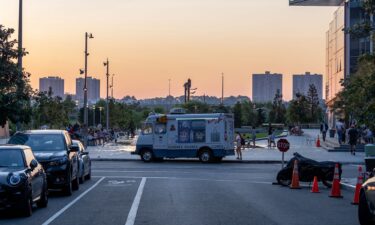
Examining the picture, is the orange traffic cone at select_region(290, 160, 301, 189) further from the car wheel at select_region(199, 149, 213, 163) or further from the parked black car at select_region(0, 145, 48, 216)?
the car wheel at select_region(199, 149, 213, 163)

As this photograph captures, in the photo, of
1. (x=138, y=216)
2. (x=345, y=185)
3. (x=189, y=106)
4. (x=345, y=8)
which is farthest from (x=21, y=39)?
(x=189, y=106)

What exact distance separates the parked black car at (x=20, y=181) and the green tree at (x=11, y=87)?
853 cm

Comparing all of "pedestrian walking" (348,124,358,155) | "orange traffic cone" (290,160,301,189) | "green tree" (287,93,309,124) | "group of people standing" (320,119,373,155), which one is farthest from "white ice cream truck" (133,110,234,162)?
"green tree" (287,93,309,124)

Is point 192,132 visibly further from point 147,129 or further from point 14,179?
point 14,179

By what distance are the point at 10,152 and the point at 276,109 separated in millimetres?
114893

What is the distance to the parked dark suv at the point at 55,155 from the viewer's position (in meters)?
20.1

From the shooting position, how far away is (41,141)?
21.5 metres

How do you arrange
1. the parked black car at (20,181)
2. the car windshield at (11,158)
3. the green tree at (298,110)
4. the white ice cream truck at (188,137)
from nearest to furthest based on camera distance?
the parked black car at (20,181), the car windshield at (11,158), the white ice cream truck at (188,137), the green tree at (298,110)

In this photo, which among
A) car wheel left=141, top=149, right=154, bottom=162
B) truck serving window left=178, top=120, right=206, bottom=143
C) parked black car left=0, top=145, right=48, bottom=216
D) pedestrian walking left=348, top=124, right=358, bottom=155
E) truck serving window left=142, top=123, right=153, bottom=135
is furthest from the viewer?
pedestrian walking left=348, top=124, right=358, bottom=155

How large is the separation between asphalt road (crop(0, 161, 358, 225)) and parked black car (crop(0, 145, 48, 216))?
1.07ft

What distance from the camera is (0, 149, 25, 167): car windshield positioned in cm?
1633

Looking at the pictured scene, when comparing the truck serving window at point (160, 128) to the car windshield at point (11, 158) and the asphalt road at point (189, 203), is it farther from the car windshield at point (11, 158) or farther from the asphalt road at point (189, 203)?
the car windshield at point (11, 158)

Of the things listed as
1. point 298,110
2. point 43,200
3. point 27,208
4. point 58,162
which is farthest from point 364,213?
point 298,110

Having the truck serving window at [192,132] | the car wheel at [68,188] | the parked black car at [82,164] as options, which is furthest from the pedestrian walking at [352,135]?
the car wheel at [68,188]
